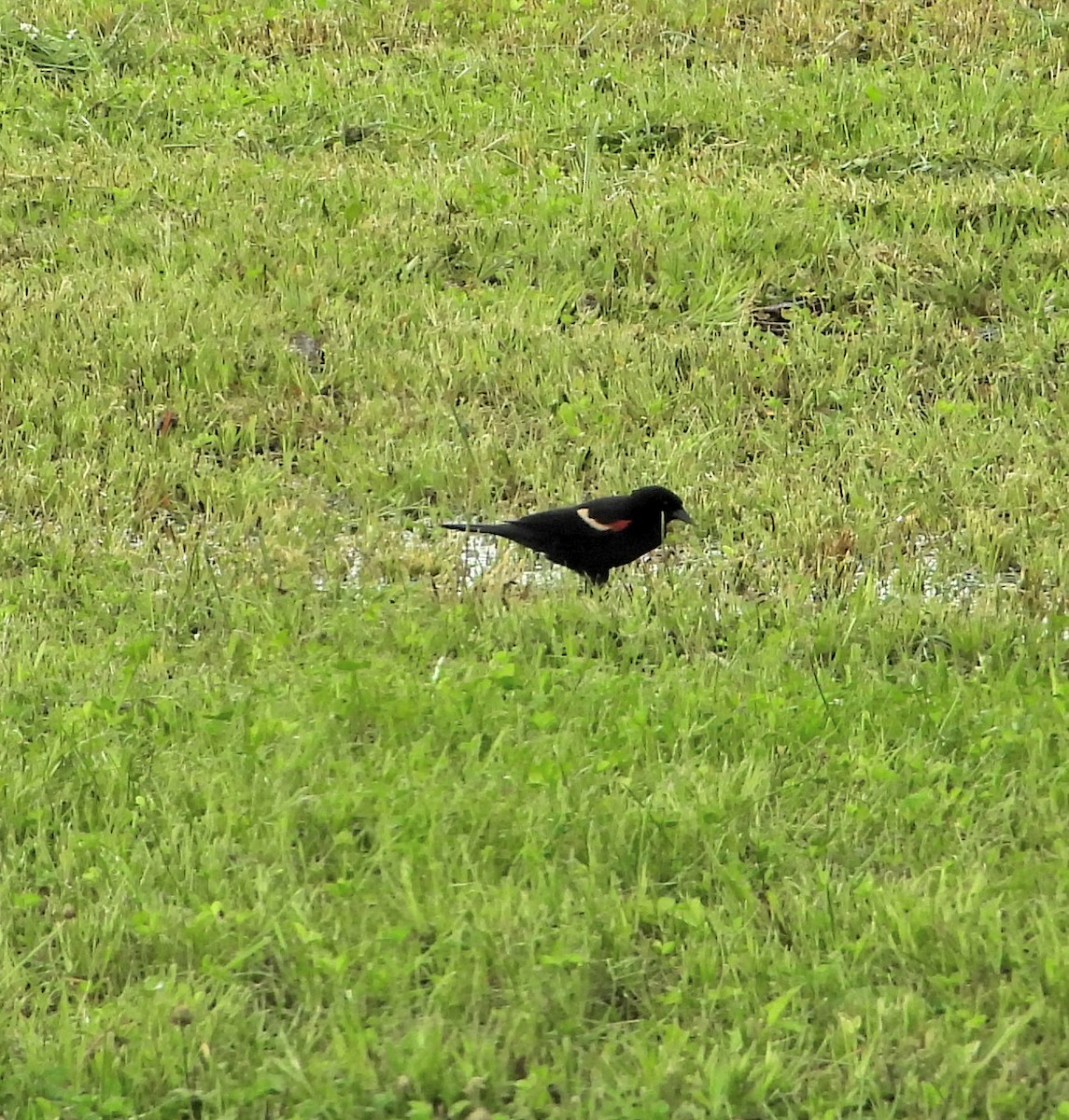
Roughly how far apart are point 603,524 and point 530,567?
2.02ft

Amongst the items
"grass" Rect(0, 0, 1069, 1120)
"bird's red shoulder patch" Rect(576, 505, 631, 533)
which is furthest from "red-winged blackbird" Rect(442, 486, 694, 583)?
"grass" Rect(0, 0, 1069, 1120)

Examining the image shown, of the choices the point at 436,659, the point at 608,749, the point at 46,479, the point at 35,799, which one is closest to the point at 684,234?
the point at 46,479

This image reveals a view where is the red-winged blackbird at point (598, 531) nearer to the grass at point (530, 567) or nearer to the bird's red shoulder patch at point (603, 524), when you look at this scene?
the bird's red shoulder patch at point (603, 524)

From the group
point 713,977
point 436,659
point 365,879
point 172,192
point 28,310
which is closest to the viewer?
point 713,977

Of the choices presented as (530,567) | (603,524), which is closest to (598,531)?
(603,524)

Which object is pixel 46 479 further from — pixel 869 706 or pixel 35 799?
pixel 869 706

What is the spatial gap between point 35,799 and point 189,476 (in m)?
2.94

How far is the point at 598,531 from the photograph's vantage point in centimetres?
637

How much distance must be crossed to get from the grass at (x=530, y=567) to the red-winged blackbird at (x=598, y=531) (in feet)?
0.53

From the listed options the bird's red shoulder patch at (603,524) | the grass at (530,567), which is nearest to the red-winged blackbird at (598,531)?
the bird's red shoulder patch at (603,524)

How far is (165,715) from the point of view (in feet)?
17.3

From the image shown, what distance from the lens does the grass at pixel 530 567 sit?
152 inches

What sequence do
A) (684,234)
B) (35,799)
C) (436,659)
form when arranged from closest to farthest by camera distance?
1. (35,799)
2. (436,659)
3. (684,234)

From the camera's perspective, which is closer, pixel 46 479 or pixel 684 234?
pixel 46 479
